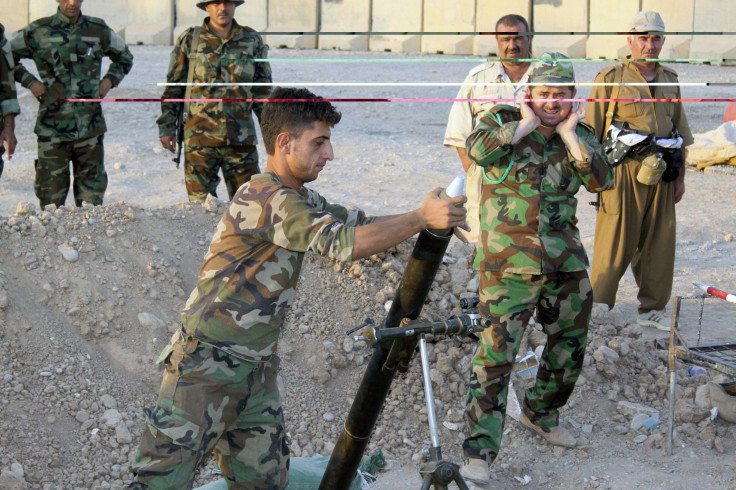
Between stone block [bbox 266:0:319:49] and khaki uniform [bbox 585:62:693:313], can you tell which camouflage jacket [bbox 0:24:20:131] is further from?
stone block [bbox 266:0:319:49]

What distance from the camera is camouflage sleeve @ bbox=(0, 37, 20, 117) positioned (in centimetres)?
708

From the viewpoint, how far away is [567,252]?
4523mm

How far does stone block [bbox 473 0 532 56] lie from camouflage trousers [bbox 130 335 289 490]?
47.2ft

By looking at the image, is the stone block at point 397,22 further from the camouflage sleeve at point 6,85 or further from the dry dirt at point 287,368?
the dry dirt at point 287,368

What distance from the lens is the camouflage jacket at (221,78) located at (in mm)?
7113

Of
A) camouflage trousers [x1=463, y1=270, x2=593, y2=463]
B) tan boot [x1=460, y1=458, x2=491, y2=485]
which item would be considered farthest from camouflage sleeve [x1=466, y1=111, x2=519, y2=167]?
tan boot [x1=460, y1=458, x2=491, y2=485]

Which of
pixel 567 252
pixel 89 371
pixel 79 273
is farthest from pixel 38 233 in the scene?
pixel 567 252

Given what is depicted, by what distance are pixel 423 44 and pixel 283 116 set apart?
15.3 m

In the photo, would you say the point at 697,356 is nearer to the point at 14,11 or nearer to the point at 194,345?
the point at 194,345

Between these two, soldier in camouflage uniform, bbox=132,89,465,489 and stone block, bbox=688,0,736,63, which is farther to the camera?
stone block, bbox=688,0,736,63

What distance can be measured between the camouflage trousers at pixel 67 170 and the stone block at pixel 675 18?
10.8 meters

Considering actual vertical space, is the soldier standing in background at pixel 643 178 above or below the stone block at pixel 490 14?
below

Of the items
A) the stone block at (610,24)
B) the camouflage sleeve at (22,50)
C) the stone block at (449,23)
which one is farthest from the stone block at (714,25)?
the camouflage sleeve at (22,50)

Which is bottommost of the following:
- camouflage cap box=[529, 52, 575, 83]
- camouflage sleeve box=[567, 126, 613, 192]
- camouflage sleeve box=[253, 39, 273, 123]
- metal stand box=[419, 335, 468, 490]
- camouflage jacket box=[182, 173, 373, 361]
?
metal stand box=[419, 335, 468, 490]
